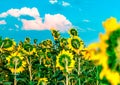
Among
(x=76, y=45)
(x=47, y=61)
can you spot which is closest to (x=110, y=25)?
(x=76, y=45)

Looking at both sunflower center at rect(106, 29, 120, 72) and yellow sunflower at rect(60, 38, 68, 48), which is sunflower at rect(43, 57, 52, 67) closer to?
yellow sunflower at rect(60, 38, 68, 48)

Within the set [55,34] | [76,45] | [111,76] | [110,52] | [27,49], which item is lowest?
[111,76]

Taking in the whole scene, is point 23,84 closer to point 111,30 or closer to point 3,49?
point 3,49

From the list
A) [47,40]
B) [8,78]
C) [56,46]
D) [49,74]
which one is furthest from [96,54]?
[47,40]

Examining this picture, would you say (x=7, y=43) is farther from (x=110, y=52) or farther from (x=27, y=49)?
(x=110, y=52)

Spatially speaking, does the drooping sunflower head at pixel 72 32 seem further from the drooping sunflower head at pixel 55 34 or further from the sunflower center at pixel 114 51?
the sunflower center at pixel 114 51

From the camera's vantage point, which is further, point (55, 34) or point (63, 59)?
point (55, 34)

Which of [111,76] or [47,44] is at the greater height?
[47,44]

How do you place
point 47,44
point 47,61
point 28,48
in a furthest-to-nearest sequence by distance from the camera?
1. point 47,44
2. point 47,61
3. point 28,48

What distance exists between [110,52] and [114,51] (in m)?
0.03

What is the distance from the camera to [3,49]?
1265 cm

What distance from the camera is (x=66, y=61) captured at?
10.4m

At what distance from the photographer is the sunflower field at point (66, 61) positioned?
259 centimetres

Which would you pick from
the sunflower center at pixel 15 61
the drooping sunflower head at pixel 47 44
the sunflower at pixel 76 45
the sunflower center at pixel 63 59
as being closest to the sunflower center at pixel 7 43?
the sunflower center at pixel 15 61
